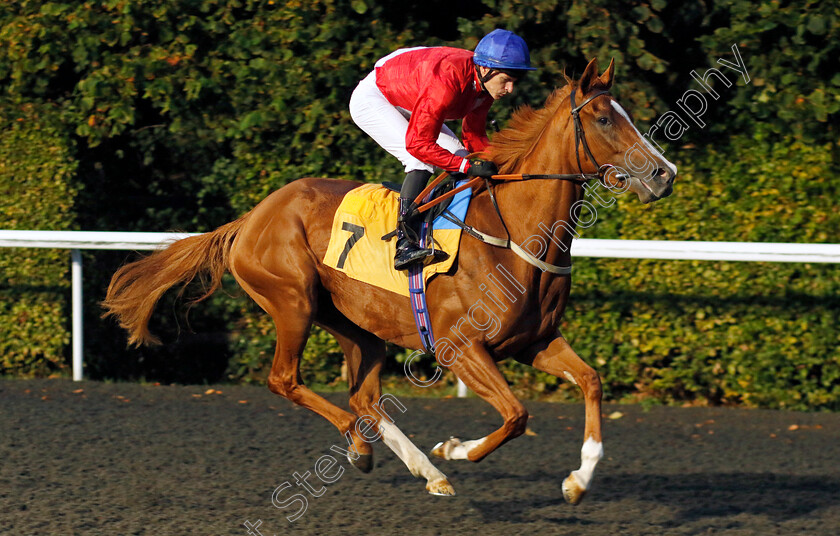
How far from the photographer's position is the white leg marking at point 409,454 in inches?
158

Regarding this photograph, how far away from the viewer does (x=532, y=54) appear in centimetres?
644

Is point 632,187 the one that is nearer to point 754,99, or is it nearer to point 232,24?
point 754,99

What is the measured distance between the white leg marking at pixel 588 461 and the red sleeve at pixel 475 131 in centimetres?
139

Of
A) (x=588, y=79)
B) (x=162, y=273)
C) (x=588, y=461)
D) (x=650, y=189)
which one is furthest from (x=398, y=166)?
(x=588, y=461)

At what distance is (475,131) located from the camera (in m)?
4.31

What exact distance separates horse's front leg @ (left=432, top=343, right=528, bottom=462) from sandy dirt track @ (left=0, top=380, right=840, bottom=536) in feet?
1.08

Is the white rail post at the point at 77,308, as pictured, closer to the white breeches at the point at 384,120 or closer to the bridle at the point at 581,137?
the white breeches at the point at 384,120

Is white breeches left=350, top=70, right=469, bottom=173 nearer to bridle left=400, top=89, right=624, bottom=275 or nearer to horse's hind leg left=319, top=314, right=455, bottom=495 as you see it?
bridle left=400, top=89, right=624, bottom=275

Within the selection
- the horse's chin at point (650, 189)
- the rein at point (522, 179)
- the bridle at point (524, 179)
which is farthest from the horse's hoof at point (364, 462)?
the horse's chin at point (650, 189)

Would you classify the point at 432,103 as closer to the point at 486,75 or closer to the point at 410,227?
the point at 486,75

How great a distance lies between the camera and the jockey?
385cm

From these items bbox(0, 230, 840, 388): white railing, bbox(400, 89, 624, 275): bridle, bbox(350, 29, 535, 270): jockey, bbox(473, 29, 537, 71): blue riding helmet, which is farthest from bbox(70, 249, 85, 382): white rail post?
bbox(473, 29, 537, 71): blue riding helmet

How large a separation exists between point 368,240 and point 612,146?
1147mm

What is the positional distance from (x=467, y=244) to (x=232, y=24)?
3.54 meters
